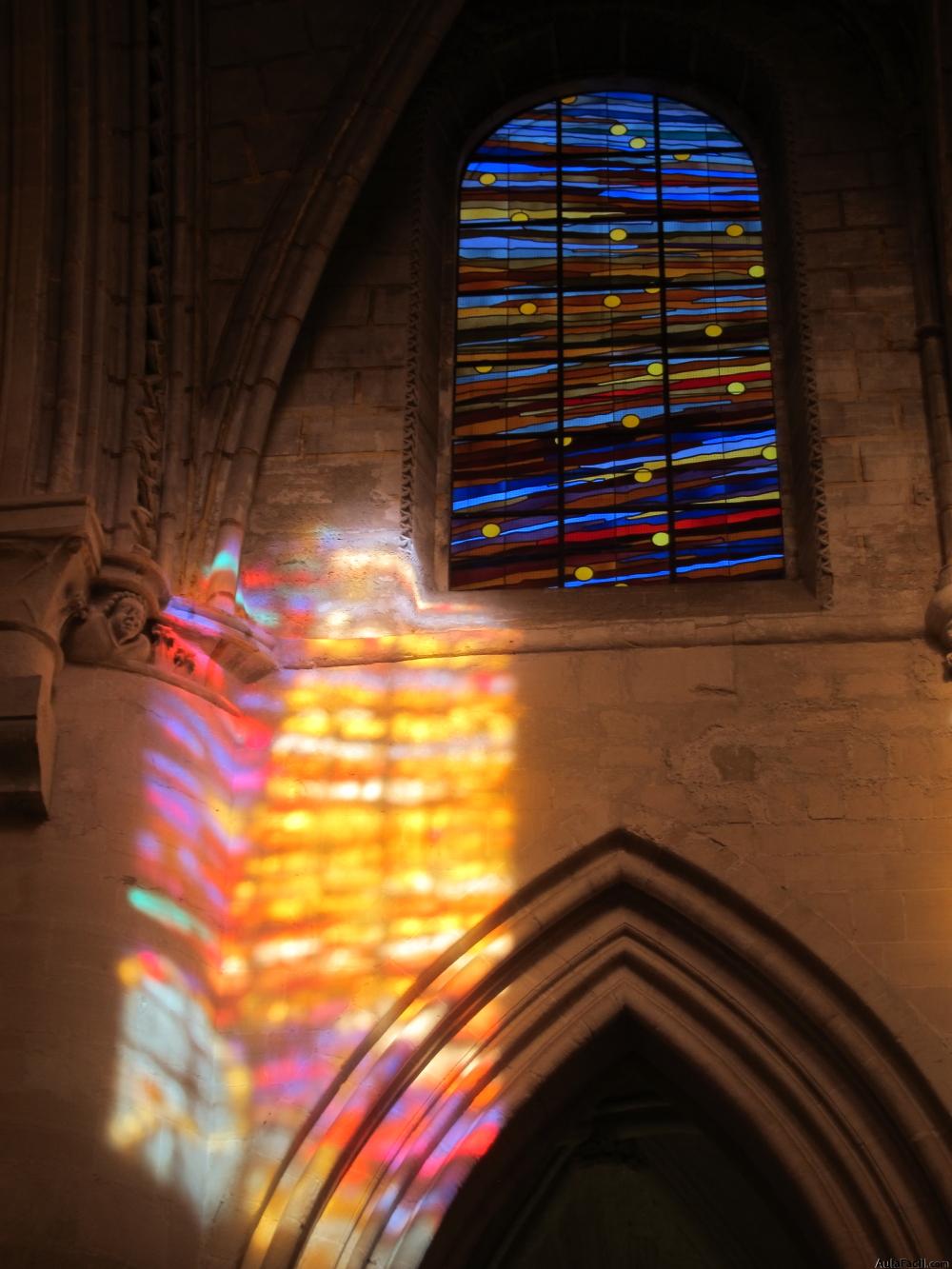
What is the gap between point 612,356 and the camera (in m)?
9.05

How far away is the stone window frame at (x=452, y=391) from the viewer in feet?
26.9

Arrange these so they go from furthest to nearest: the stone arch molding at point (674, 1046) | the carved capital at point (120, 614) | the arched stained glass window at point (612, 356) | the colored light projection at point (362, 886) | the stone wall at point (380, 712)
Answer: the arched stained glass window at point (612, 356)
the carved capital at point (120, 614)
the colored light projection at point (362, 886)
the stone wall at point (380, 712)
the stone arch molding at point (674, 1046)

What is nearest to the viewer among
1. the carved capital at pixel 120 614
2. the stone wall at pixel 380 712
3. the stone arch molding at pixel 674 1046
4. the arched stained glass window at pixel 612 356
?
the stone arch molding at pixel 674 1046

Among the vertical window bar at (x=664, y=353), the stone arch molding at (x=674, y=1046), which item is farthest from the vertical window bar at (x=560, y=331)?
the stone arch molding at (x=674, y=1046)

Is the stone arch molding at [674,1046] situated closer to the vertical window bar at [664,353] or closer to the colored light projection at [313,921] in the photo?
the colored light projection at [313,921]

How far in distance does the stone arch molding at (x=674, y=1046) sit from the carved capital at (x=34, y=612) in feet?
4.18

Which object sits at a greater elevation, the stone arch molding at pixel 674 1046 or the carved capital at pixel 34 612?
the carved capital at pixel 34 612

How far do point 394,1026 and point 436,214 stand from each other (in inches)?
143

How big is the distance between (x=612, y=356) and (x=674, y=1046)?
3.00 metres

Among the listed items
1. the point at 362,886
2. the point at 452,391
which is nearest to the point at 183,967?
the point at 362,886

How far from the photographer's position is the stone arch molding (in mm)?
6699

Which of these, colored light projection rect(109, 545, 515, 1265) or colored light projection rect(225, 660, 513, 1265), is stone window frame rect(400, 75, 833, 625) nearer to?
colored light projection rect(109, 545, 515, 1265)

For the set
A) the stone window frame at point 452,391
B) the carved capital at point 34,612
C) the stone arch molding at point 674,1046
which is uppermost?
the stone window frame at point 452,391

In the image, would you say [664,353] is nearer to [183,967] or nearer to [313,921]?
[313,921]
